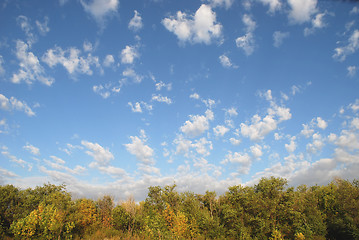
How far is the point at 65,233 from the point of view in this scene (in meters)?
29.1

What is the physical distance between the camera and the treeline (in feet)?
98.2

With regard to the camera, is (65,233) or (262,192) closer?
(65,233)

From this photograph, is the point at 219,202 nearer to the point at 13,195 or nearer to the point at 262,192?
the point at 262,192

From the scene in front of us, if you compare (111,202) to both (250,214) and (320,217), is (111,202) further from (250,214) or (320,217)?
(320,217)

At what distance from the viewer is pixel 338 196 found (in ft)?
151

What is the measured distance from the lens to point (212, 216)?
40750 millimetres

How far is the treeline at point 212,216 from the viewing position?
98.2 feet

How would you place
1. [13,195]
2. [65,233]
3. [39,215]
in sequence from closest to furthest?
1. [39,215]
2. [65,233]
3. [13,195]

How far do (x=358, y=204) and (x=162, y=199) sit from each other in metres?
44.7

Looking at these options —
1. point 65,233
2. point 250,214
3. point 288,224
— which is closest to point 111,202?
point 65,233

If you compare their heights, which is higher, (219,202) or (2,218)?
(219,202)

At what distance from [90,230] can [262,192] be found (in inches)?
1311

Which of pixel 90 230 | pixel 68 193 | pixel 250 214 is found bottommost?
pixel 90 230

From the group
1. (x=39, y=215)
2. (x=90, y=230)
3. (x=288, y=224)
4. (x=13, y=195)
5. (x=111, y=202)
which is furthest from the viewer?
(x=111, y=202)
